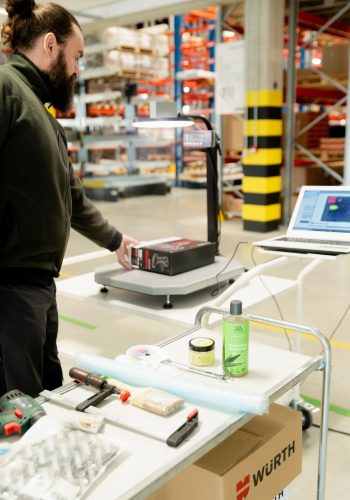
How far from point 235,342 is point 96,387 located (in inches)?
15.6

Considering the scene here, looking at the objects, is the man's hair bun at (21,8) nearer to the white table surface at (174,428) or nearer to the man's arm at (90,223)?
the man's arm at (90,223)

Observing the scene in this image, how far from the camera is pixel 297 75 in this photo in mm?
8164

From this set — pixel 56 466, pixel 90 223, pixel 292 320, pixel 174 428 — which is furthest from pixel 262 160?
pixel 56 466

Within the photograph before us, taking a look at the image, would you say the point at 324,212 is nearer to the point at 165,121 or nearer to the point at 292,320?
the point at 165,121

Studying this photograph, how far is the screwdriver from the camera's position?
4.49ft

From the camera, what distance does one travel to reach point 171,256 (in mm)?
2584

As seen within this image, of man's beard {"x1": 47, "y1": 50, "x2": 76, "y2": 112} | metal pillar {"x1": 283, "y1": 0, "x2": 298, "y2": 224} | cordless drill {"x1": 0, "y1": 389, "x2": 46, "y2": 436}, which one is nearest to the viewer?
cordless drill {"x1": 0, "y1": 389, "x2": 46, "y2": 436}

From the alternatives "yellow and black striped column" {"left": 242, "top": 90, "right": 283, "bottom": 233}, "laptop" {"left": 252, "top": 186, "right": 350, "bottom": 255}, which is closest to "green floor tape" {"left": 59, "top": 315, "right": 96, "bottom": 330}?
"laptop" {"left": 252, "top": 186, "right": 350, "bottom": 255}

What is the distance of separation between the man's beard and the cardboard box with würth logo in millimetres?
1280

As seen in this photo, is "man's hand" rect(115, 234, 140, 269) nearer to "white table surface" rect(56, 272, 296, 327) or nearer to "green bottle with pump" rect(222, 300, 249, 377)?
"white table surface" rect(56, 272, 296, 327)

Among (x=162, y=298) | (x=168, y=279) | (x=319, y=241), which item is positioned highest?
(x=319, y=241)

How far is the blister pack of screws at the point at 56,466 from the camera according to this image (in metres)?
1.02

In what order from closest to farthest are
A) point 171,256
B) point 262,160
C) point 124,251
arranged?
point 171,256 < point 124,251 < point 262,160

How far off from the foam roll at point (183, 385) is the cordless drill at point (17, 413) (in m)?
0.25
